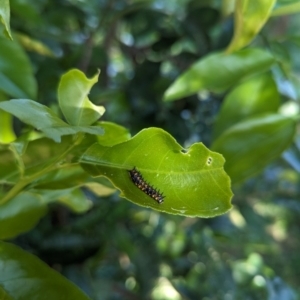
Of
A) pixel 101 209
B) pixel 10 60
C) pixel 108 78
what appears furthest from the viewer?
pixel 108 78

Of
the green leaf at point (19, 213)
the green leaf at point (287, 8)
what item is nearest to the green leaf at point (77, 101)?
the green leaf at point (19, 213)

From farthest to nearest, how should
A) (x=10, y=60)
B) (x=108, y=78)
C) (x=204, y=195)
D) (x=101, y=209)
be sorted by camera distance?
(x=108, y=78) < (x=101, y=209) < (x=10, y=60) < (x=204, y=195)

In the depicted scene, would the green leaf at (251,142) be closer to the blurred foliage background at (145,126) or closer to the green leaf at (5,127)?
the blurred foliage background at (145,126)

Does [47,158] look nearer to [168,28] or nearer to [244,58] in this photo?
[244,58]

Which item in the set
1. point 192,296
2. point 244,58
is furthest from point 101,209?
point 244,58

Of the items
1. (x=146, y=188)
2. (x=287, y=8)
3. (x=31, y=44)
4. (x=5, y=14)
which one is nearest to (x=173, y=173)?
(x=146, y=188)
